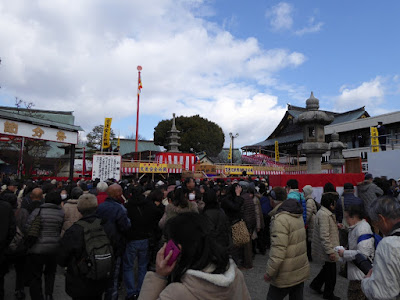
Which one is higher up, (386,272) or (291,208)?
(291,208)

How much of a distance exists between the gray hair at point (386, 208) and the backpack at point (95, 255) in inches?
95.6

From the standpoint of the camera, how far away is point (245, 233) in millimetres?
4672

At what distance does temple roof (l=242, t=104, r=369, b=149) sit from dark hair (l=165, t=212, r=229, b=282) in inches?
1225

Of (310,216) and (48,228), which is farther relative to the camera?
(310,216)

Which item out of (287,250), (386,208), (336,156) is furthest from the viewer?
(336,156)

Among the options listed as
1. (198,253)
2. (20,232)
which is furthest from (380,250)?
(20,232)

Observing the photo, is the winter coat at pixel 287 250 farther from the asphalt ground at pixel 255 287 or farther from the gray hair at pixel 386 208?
the asphalt ground at pixel 255 287

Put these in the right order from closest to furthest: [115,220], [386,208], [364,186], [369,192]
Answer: [386,208], [115,220], [369,192], [364,186]

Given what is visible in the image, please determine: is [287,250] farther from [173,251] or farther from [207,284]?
[173,251]

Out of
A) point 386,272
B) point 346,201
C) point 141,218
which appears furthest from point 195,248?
point 346,201

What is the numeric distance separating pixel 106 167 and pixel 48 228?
34.2 ft

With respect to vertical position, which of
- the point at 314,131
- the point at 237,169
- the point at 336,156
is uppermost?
the point at 314,131

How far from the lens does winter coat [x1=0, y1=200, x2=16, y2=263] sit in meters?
3.31

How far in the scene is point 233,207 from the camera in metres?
4.65
